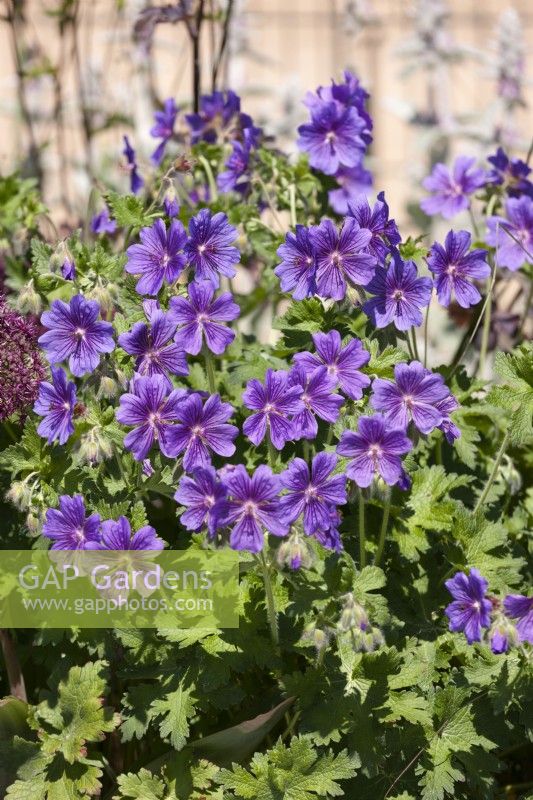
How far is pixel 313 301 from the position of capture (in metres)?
2.10

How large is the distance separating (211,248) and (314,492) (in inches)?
21.6

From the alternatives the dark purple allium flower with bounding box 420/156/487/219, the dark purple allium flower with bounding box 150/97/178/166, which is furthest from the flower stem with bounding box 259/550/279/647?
the dark purple allium flower with bounding box 150/97/178/166

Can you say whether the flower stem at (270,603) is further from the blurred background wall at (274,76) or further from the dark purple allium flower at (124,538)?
the blurred background wall at (274,76)

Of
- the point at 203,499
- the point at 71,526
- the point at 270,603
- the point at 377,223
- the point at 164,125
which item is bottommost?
the point at 270,603

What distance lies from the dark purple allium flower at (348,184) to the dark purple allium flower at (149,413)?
110cm

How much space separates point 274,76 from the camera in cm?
838

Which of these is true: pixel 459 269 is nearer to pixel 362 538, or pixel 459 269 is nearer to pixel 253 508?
pixel 362 538

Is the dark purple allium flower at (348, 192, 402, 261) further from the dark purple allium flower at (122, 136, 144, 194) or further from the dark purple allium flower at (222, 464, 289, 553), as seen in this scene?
the dark purple allium flower at (122, 136, 144, 194)

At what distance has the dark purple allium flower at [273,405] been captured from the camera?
1810 millimetres

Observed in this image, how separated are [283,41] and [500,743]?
24.2 feet

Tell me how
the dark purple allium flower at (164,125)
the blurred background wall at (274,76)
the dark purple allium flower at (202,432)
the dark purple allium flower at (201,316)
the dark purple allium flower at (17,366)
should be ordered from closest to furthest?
the dark purple allium flower at (202,432) < the dark purple allium flower at (201,316) < the dark purple allium flower at (17,366) < the dark purple allium flower at (164,125) < the blurred background wall at (274,76)

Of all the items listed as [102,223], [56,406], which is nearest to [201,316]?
[56,406]

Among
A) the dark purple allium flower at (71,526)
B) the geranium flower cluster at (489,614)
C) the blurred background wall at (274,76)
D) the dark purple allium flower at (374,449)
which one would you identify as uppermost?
the dark purple allium flower at (374,449)

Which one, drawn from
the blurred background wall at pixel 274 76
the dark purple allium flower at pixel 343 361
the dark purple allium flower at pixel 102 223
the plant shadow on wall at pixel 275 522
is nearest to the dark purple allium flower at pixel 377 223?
the plant shadow on wall at pixel 275 522
